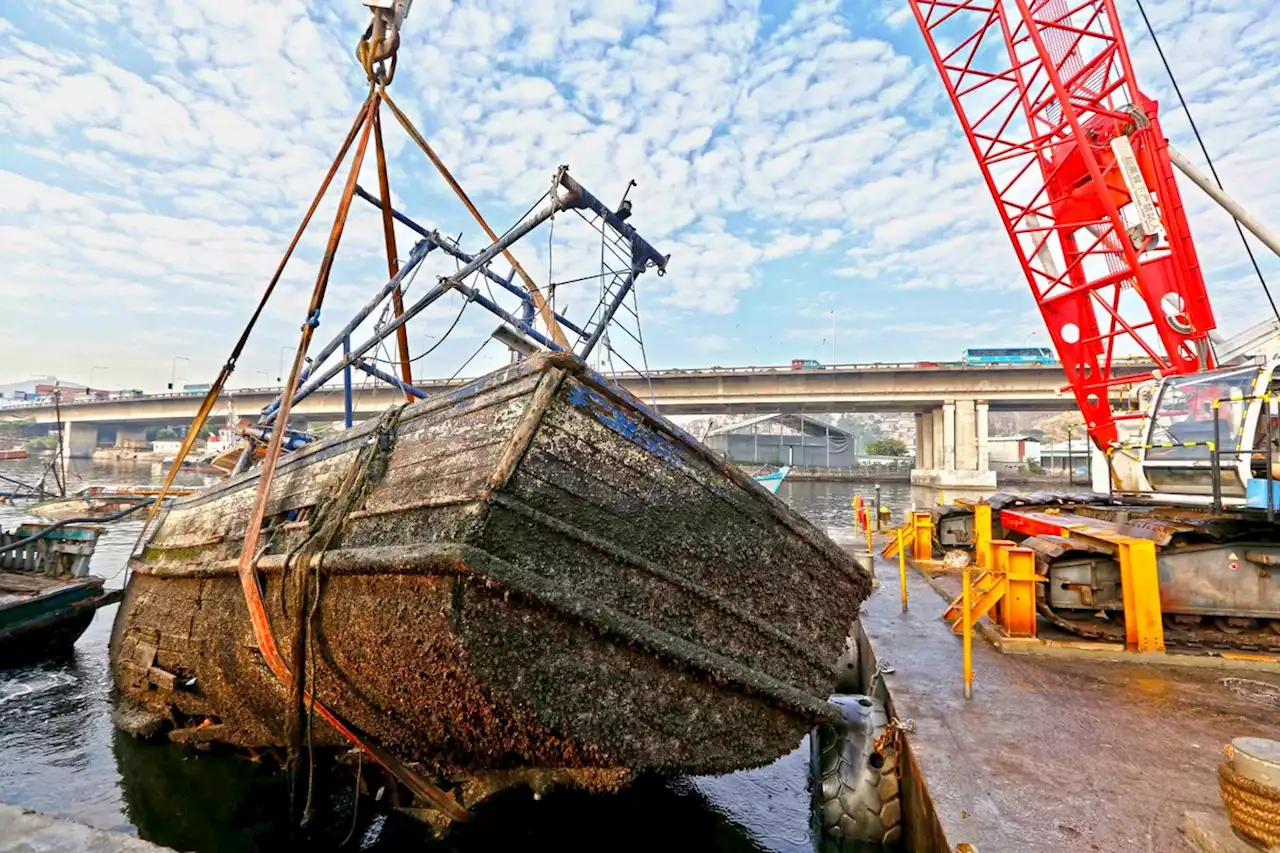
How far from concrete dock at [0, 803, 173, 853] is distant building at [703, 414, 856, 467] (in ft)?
170

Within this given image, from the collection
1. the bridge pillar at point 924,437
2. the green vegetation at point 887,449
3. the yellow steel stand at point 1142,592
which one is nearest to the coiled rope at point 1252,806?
the yellow steel stand at point 1142,592

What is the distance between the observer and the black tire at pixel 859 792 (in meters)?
4.08

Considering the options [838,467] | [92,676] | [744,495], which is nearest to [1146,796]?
[744,495]

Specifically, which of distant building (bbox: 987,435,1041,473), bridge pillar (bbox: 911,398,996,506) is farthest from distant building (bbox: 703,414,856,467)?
bridge pillar (bbox: 911,398,996,506)

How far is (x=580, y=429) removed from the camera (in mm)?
3486

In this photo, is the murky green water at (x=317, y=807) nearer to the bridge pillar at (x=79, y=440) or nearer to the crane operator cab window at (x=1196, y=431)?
the crane operator cab window at (x=1196, y=431)

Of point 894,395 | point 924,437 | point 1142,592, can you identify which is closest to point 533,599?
point 1142,592

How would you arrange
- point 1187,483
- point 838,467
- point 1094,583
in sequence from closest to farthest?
point 1094,583, point 1187,483, point 838,467

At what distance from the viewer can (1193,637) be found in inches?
233

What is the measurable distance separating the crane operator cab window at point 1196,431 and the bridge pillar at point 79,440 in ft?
271

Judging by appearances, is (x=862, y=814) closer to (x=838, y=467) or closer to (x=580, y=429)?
(x=580, y=429)

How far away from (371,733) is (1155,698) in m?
5.59

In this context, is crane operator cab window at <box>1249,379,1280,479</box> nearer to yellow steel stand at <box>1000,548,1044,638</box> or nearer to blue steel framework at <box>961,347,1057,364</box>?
yellow steel stand at <box>1000,548,1044,638</box>

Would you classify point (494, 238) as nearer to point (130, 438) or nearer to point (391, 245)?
point (391, 245)
